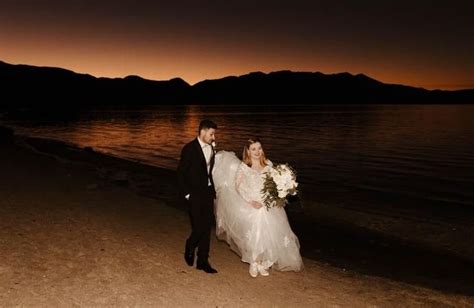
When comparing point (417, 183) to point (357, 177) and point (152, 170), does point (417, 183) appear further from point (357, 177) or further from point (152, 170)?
point (152, 170)

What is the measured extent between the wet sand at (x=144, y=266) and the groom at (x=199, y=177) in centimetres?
103

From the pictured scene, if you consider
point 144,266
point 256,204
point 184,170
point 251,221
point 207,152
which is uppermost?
point 207,152

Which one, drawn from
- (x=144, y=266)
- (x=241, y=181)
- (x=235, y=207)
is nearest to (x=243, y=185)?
(x=241, y=181)

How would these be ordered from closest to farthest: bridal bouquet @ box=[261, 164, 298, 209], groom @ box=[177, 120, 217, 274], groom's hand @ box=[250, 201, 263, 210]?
groom @ box=[177, 120, 217, 274]
bridal bouquet @ box=[261, 164, 298, 209]
groom's hand @ box=[250, 201, 263, 210]

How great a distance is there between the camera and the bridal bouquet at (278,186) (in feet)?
24.2

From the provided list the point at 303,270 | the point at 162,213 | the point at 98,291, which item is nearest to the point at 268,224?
the point at 303,270

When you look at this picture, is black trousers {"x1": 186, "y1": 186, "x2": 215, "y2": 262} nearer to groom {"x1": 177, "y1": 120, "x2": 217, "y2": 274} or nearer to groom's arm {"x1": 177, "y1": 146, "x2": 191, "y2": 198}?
groom {"x1": 177, "y1": 120, "x2": 217, "y2": 274}

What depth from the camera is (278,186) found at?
7.36m

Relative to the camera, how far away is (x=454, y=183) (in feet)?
73.3

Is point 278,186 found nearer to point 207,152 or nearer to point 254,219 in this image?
point 254,219

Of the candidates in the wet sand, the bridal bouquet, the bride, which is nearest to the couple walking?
the bride

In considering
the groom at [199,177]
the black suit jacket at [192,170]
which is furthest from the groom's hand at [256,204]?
the black suit jacket at [192,170]

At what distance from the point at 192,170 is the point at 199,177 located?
168mm

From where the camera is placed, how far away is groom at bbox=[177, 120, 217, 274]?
710 centimetres
